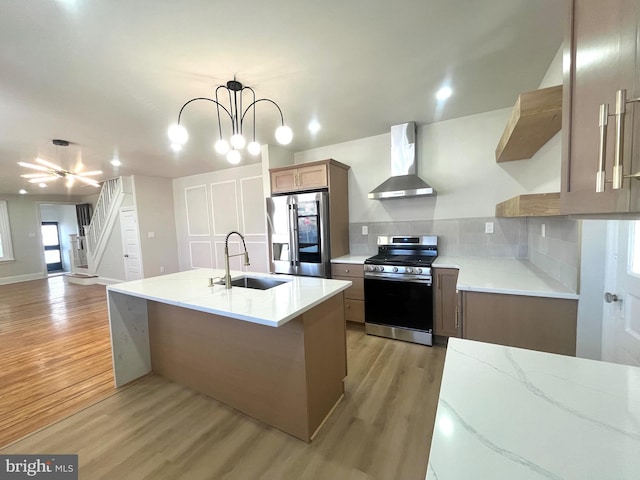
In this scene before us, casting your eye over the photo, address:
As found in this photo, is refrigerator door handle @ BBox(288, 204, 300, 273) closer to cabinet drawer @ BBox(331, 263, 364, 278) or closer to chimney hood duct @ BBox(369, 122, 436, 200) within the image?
cabinet drawer @ BBox(331, 263, 364, 278)

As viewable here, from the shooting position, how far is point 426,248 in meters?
3.27

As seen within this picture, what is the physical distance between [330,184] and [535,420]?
2.98 m

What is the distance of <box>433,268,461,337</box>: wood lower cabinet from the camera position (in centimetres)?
270

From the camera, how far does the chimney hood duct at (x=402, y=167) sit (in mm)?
3098

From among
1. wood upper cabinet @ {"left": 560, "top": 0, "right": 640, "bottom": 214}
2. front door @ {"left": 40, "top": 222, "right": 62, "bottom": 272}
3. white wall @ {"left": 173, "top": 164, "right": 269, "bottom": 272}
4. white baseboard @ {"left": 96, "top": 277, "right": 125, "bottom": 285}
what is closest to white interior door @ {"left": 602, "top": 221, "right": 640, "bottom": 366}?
wood upper cabinet @ {"left": 560, "top": 0, "right": 640, "bottom": 214}

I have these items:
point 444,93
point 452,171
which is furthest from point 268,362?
point 452,171

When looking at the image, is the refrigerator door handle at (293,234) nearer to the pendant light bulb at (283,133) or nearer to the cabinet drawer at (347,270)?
the cabinet drawer at (347,270)

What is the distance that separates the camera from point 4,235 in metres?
7.00

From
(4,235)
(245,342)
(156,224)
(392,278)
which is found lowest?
(245,342)

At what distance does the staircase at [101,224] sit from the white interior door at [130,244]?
0.37 meters

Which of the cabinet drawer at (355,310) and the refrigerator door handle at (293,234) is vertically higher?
the refrigerator door handle at (293,234)

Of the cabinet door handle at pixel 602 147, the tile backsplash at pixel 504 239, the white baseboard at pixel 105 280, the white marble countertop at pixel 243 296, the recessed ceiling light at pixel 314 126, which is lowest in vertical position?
the white baseboard at pixel 105 280

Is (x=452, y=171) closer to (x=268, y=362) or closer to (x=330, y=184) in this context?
(x=330, y=184)

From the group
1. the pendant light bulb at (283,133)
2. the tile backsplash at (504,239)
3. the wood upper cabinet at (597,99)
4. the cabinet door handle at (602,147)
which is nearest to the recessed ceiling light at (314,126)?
the pendant light bulb at (283,133)
